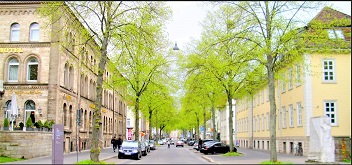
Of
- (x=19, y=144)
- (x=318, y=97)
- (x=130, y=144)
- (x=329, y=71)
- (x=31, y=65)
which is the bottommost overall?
(x=130, y=144)

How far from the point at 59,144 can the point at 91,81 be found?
32804 millimetres

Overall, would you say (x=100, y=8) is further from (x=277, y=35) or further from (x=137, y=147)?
(x=137, y=147)

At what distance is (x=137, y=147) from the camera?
3269cm

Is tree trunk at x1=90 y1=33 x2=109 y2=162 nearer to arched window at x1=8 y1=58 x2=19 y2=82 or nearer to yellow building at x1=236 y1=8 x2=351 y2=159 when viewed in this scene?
yellow building at x1=236 y1=8 x2=351 y2=159

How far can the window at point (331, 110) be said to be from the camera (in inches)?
1286

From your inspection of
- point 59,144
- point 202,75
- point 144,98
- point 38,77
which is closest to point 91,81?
point 144,98

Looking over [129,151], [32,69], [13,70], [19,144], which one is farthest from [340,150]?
[13,70]

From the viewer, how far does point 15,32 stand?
36.8 meters

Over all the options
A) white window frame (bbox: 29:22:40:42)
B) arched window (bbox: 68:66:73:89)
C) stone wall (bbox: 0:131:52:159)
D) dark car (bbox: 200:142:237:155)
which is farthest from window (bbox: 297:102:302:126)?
white window frame (bbox: 29:22:40:42)

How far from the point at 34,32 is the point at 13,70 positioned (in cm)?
386

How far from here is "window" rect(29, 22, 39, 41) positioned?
36562 millimetres

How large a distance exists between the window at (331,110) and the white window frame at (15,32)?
26355 mm

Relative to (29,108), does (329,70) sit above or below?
above

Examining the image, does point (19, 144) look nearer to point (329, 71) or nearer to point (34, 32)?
point (34, 32)
